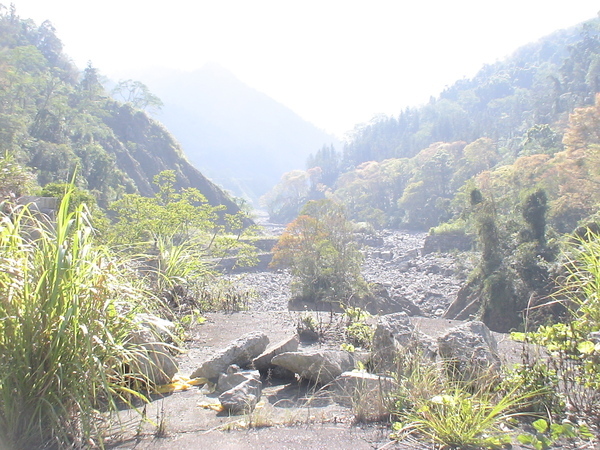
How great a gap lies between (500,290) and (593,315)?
12.9 metres

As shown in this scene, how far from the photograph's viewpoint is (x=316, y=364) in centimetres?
333

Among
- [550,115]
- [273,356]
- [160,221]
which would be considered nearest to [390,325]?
[273,356]

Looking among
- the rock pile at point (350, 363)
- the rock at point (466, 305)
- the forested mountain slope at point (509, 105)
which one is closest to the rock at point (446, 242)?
the forested mountain slope at point (509, 105)

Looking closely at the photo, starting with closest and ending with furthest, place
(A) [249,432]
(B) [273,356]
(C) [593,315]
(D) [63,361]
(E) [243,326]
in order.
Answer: (D) [63,361] < (A) [249,432] < (C) [593,315] < (B) [273,356] < (E) [243,326]

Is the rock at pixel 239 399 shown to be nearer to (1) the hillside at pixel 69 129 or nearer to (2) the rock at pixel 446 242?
(1) the hillside at pixel 69 129

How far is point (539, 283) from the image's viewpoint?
14.2 meters

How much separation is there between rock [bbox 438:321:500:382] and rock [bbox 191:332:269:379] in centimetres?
145

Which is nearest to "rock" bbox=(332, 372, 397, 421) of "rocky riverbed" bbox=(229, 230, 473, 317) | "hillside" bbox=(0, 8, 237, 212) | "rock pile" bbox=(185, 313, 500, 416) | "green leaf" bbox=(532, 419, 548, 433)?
"rock pile" bbox=(185, 313, 500, 416)

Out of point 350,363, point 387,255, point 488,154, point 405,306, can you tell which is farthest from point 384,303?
point 488,154

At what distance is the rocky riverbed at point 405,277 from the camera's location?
78.1ft

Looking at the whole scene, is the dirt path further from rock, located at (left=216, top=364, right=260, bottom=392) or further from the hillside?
the hillside

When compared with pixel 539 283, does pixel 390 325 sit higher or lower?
higher

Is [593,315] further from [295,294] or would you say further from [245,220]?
[245,220]

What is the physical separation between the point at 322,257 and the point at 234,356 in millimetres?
15823
